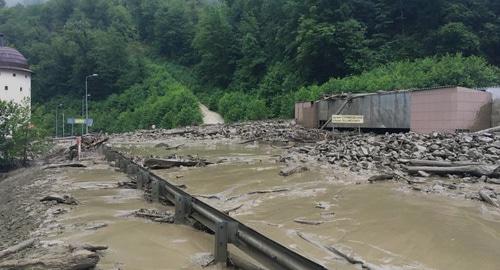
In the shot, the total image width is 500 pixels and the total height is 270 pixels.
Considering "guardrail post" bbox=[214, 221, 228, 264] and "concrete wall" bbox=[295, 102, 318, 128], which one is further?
"concrete wall" bbox=[295, 102, 318, 128]

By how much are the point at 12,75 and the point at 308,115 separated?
47758 mm

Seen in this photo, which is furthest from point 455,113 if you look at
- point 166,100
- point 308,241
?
point 166,100

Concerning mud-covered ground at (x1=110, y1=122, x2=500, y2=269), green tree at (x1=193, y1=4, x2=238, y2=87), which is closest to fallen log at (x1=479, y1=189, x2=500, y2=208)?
mud-covered ground at (x1=110, y1=122, x2=500, y2=269)

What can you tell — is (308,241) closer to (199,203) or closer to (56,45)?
(199,203)

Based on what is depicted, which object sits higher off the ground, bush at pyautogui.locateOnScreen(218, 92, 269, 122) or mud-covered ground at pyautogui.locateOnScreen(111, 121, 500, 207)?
bush at pyautogui.locateOnScreen(218, 92, 269, 122)

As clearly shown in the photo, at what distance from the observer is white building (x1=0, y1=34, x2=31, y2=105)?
199 feet

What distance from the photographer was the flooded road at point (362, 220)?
649cm

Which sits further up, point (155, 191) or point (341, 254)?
point (155, 191)

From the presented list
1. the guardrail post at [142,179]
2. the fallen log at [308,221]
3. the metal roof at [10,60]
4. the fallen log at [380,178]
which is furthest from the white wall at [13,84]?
the fallen log at [308,221]

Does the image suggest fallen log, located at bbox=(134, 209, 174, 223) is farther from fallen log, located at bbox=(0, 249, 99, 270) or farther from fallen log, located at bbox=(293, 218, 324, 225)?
fallen log, located at bbox=(0, 249, 99, 270)

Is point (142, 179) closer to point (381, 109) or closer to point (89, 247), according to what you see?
point (89, 247)

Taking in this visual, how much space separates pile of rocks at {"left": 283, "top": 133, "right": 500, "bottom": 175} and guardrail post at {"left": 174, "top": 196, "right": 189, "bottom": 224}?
23.3 feet

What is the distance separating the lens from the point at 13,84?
62.2 metres

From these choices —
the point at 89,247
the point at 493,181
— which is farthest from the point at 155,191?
the point at 493,181
